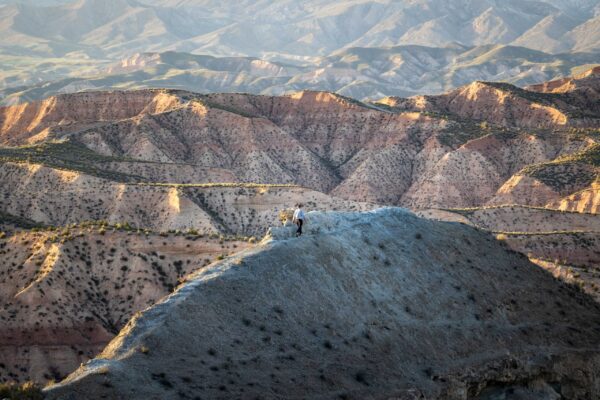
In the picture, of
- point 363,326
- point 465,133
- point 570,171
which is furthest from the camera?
point 465,133

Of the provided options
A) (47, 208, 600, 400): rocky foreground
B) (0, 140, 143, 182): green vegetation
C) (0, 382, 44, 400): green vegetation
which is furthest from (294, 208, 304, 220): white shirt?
(0, 140, 143, 182): green vegetation

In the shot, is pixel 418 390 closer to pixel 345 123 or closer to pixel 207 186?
pixel 207 186

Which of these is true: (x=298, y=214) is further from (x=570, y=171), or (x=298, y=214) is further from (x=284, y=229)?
(x=570, y=171)

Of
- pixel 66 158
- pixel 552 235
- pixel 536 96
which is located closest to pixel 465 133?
pixel 536 96

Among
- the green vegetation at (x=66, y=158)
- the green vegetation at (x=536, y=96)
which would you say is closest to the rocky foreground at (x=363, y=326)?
the green vegetation at (x=66, y=158)

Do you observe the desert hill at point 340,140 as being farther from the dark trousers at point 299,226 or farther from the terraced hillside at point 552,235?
the dark trousers at point 299,226

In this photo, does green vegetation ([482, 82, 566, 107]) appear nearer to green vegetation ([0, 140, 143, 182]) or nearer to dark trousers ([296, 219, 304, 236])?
green vegetation ([0, 140, 143, 182])
